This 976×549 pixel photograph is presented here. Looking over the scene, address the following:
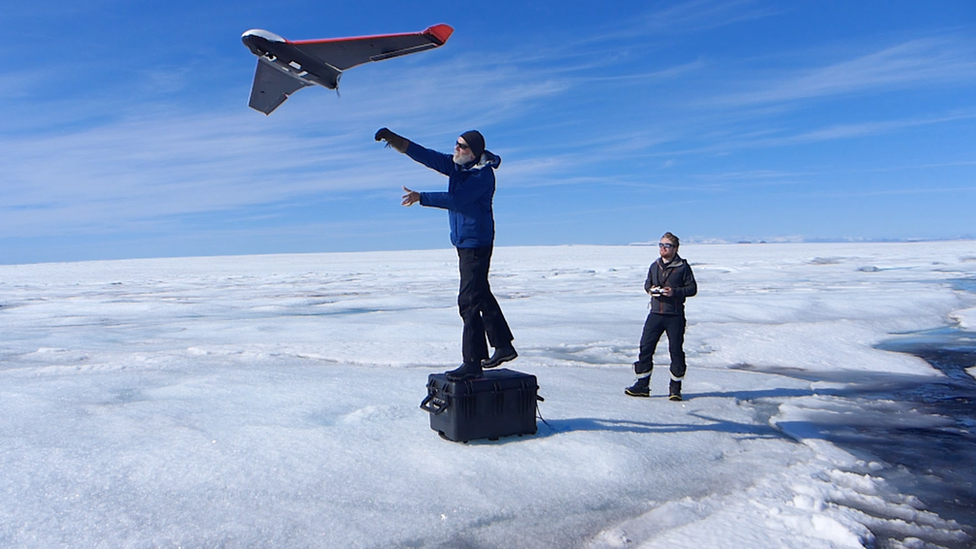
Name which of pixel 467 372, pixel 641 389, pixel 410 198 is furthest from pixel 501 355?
pixel 641 389

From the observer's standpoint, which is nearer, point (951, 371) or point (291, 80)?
point (291, 80)

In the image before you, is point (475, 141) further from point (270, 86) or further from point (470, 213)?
point (270, 86)

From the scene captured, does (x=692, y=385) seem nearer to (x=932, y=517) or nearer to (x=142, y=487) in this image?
(x=932, y=517)

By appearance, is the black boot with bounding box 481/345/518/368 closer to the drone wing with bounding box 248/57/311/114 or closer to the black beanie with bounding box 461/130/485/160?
the black beanie with bounding box 461/130/485/160

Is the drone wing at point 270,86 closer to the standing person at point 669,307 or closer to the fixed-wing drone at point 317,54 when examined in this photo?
the fixed-wing drone at point 317,54

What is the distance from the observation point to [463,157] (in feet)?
13.1

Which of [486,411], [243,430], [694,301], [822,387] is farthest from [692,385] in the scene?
[694,301]

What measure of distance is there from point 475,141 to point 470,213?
1.45ft

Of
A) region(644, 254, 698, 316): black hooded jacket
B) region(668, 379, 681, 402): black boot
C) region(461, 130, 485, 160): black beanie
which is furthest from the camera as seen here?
region(668, 379, 681, 402): black boot

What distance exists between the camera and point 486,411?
396 cm

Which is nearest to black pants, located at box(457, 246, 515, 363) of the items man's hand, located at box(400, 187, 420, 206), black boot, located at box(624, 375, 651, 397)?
man's hand, located at box(400, 187, 420, 206)

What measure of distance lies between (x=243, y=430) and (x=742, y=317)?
376 inches

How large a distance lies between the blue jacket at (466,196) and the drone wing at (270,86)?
1.29m

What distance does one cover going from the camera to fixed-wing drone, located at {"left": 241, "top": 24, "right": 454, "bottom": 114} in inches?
168
